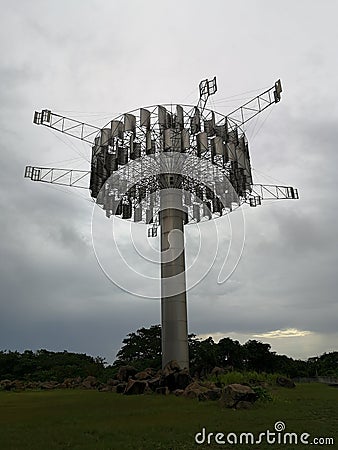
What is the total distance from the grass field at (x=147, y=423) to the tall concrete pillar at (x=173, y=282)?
9584 mm

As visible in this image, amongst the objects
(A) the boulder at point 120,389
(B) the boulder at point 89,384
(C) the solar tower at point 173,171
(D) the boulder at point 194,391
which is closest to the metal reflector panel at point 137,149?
(C) the solar tower at point 173,171

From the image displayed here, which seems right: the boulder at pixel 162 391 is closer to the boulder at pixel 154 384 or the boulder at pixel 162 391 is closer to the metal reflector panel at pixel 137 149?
the boulder at pixel 154 384

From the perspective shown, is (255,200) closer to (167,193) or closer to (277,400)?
(167,193)

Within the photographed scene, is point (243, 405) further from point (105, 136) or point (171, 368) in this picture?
point (105, 136)

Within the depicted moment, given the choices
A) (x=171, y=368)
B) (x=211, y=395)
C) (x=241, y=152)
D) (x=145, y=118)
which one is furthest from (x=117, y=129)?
(x=211, y=395)

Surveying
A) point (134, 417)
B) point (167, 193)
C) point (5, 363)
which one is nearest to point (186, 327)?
point (167, 193)

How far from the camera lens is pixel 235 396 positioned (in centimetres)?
1484

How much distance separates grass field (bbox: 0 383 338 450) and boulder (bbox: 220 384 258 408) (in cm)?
32

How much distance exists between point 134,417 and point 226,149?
732 inches

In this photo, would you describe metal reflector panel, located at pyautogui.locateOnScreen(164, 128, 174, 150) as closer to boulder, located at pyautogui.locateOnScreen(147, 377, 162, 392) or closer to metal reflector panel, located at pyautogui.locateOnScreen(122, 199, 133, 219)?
metal reflector panel, located at pyautogui.locateOnScreen(122, 199, 133, 219)

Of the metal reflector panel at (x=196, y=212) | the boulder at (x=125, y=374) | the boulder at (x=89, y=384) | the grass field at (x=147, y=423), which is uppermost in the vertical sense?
the metal reflector panel at (x=196, y=212)

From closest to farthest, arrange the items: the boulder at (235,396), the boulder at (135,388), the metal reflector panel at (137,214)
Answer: the boulder at (235,396) < the boulder at (135,388) < the metal reflector panel at (137,214)

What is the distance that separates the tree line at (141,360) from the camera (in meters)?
42.4

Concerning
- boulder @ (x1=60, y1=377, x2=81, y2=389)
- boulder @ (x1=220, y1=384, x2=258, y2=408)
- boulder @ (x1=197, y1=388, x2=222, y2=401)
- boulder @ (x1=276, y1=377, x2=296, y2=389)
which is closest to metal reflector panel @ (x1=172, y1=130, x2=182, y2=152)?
boulder @ (x1=276, y1=377, x2=296, y2=389)
